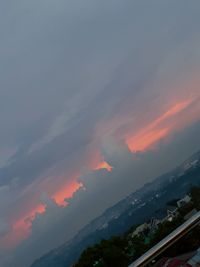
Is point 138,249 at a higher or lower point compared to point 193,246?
higher

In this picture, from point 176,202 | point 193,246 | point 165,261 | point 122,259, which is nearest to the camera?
point 165,261

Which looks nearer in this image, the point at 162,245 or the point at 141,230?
the point at 162,245

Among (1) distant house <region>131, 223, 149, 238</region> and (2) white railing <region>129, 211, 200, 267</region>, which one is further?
(1) distant house <region>131, 223, 149, 238</region>

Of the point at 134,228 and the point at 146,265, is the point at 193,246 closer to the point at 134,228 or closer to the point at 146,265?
the point at 146,265

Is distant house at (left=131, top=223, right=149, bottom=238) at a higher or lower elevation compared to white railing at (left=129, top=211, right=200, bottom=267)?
higher

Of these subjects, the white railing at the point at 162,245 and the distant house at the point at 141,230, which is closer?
the white railing at the point at 162,245

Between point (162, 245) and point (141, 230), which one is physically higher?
point (141, 230)

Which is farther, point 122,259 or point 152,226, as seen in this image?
point 152,226

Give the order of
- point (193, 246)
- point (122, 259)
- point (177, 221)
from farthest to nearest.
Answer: point (177, 221)
point (122, 259)
point (193, 246)

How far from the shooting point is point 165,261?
141 feet

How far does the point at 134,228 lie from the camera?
119000 mm

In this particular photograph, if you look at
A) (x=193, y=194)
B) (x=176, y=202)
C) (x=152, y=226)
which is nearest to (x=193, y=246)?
(x=193, y=194)

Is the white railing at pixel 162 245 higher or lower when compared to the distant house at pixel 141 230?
lower

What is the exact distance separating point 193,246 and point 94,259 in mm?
11179
